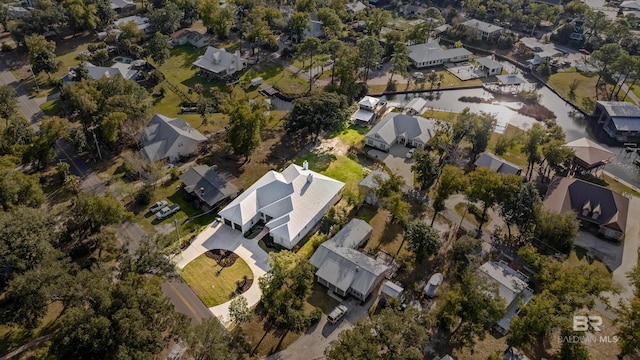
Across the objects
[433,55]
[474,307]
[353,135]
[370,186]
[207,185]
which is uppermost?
[474,307]

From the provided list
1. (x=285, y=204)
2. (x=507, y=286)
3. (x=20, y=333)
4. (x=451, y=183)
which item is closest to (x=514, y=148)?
(x=451, y=183)

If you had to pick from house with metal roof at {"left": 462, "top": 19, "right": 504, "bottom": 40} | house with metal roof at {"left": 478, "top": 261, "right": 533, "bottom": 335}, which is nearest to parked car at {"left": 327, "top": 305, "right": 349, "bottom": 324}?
house with metal roof at {"left": 478, "top": 261, "right": 533, "bottom": 335}

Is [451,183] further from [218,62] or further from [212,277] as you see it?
[218,62]

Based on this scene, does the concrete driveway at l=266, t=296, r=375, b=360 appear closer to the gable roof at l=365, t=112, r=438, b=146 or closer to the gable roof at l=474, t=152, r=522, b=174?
the gable roof at l=474, t=152, r=522, b=174

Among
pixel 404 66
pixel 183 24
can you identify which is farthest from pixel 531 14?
pixel 183 24

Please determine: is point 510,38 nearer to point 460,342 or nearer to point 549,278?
point 549,278
